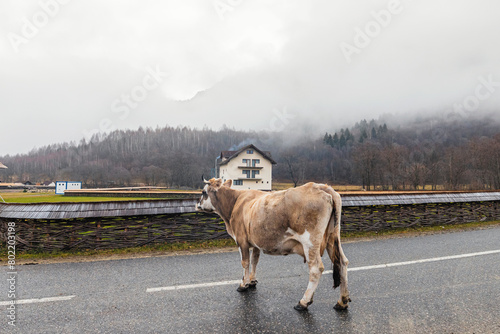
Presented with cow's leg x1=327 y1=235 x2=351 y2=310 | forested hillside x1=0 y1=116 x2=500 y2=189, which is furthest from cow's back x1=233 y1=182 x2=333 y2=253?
forested hillside x1=0 y1=116 x2=500 y2=189

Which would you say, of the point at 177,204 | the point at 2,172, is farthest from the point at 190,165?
the point at 2,172

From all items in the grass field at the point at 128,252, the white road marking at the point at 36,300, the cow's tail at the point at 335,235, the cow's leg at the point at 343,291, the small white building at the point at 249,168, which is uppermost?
the small white building at the point at 249,168

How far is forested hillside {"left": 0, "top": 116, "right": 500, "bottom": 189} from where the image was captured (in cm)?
5806

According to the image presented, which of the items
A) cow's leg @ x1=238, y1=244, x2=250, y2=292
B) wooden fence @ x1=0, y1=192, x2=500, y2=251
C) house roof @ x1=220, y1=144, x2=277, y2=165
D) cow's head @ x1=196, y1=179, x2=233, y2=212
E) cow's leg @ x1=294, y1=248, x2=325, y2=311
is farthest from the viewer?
house roof @ x1=220, y1=144, x2=277, y2=165

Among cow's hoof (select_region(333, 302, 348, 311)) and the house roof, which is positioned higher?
the house roof

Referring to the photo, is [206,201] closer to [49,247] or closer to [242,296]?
[242,296]

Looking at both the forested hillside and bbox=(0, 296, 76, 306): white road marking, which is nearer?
bbox=(0, 296, 76, 306): white road marking

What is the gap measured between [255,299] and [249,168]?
5077cm

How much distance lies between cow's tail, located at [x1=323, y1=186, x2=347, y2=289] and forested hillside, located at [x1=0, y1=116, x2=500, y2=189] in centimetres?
6162

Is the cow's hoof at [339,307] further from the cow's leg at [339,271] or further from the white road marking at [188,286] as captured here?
the white road marking at [188,286]

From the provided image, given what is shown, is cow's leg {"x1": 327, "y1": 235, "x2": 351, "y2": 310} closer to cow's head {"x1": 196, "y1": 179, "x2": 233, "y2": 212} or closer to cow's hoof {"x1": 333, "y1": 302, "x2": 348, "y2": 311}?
cow's hoof {"x1": 333, "y1": 302, "x2": 348, "y2": 311}

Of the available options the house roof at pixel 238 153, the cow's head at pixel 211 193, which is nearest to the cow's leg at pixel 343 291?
the cow's head at pixel 211 193

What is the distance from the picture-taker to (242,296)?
461 cm

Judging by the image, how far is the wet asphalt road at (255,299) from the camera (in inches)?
144
